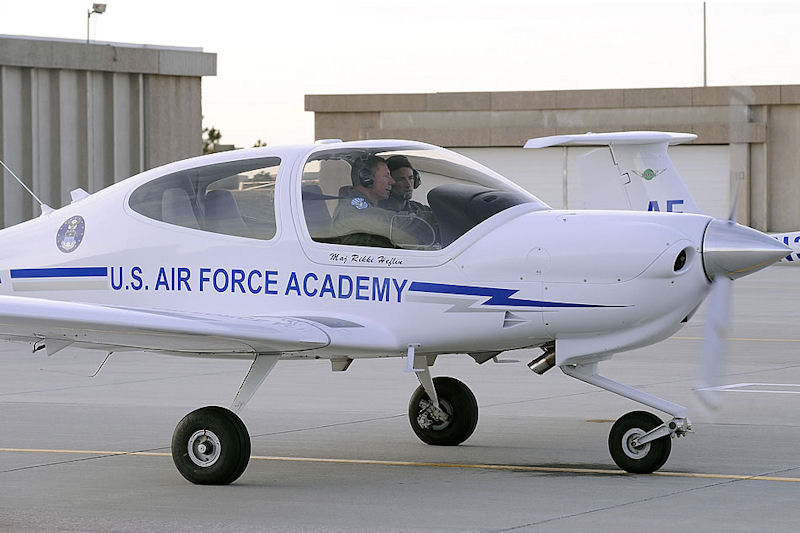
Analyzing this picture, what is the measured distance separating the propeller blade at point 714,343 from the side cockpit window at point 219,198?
2.84 m

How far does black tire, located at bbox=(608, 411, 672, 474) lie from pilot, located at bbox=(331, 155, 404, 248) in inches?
73.4

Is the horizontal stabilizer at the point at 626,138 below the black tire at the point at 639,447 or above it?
above

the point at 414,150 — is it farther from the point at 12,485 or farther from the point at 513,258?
the point at 12,485

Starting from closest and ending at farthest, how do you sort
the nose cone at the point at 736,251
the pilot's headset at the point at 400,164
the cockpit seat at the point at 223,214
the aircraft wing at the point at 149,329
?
the aircraft wing at the point at 149,329
the nose cone at the point at 736,251
the pilot's headset at the point at 400,164
the cockpit seat at the point at 223,214

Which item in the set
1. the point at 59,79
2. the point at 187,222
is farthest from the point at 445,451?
the point at 59,79

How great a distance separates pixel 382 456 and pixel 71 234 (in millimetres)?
2661

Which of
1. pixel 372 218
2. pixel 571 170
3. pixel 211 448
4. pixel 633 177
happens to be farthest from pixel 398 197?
pixel 571 170

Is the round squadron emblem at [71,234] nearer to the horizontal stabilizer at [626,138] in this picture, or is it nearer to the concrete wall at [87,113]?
the horizontal stabilizer at [626,138]

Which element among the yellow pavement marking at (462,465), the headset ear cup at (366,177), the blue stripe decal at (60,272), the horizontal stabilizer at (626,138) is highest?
the horizontal stabilizer at (626,138)

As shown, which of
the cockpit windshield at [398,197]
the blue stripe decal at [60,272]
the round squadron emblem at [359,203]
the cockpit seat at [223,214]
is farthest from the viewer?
the blue stripe decal at [60,272]

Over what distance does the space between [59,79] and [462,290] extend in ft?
81.8

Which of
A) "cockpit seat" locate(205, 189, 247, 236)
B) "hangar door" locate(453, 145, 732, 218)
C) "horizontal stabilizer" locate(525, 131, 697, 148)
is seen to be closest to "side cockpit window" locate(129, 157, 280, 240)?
"cockpit seat" locate(205, 189, 247, 236)

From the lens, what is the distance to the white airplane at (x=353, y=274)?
8.83 m

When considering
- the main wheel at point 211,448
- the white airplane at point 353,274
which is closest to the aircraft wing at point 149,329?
the white airplane at point 353,274
